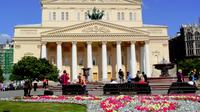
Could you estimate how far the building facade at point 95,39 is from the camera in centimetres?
8400

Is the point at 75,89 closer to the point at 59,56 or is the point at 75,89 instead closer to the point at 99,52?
the point at 59,56

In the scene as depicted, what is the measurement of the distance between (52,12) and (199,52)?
182ft

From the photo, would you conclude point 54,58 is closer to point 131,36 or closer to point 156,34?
point 131,36

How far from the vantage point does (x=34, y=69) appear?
2953 inches

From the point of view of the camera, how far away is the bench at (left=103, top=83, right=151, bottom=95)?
29.2m

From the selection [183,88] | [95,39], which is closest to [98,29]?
[95,39]

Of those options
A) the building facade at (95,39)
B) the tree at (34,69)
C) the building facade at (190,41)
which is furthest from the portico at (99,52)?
the building facade at (190,41)

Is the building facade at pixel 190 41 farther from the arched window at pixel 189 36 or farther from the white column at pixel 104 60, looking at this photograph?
the white column at pixel 104 60

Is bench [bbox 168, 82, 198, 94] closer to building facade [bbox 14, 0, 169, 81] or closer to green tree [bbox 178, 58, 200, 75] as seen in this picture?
building facade [bbox 14, 0, 169, 81]

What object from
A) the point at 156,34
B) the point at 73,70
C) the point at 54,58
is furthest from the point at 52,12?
the point at 156,34

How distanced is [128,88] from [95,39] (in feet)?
181

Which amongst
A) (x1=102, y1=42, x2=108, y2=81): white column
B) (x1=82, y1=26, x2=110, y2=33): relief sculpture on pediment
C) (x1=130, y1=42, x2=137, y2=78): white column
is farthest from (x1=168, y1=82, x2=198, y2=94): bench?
(x1=82, y1=26, x2=110, y2=33): relief sculpture on pediment

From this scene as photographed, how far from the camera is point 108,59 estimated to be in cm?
9206

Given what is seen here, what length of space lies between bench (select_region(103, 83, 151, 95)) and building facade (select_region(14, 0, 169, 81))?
51736 mm
